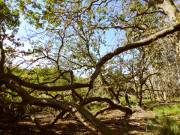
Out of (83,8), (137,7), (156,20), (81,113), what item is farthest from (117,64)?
(81,113)

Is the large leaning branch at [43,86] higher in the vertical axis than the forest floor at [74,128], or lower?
higher

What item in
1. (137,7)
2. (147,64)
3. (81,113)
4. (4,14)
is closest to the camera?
(81,113)

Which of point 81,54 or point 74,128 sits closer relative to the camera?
point 74,128

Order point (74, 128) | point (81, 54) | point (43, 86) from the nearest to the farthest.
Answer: point (43, 86), point (74, 128), point (81, 54)

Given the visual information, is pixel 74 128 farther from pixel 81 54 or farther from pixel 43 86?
pixel 81 54

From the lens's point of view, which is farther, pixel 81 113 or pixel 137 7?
pixel 137 7

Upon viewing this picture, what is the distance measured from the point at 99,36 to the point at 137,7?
7980mm

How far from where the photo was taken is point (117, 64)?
21.9 metres

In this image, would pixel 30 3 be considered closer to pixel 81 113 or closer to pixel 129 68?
pixel 81 113

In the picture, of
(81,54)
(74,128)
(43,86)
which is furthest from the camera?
(81,54)

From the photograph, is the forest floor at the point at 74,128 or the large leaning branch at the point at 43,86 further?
the forest floor at the point at 74,128

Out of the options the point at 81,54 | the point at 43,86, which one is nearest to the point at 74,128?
the point at 43,86

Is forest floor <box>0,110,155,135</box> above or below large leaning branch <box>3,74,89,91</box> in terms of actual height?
below

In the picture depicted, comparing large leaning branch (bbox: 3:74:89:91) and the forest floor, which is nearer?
large leaning branch (bbox: 3:74:89:91)
